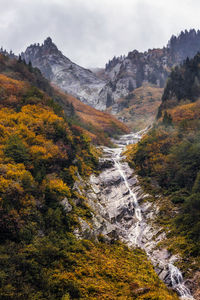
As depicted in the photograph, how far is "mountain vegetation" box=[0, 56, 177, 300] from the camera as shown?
12258 millimetres

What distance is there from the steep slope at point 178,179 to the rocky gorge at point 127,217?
3.16 feet

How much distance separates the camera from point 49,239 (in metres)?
15.6

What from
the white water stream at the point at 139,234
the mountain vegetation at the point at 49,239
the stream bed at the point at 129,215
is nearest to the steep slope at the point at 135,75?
the white water stream at the point at 139,234

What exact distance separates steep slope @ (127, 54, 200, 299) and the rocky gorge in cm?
96

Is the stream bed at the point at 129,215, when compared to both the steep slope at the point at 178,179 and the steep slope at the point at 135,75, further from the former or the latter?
the steep slope at the point at 135,75

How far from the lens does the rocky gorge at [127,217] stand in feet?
61.7

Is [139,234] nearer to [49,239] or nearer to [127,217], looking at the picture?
[127,217]

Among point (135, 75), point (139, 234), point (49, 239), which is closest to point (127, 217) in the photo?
point (139, 234)

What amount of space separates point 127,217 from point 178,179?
940 cm

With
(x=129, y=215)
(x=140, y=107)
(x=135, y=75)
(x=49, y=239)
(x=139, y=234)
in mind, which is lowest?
(x=139, y=234)

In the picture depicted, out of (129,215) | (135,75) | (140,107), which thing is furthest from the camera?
(135,75)

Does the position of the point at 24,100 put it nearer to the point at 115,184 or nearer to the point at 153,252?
the point at 115,184

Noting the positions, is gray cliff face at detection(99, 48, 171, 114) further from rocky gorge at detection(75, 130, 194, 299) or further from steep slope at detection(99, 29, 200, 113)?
rocky gorge at detection(75, 130, 194, 299)

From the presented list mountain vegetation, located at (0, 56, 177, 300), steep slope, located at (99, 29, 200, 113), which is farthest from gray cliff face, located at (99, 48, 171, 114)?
mountain vegetation, located at (0, 56, 177, 300)
